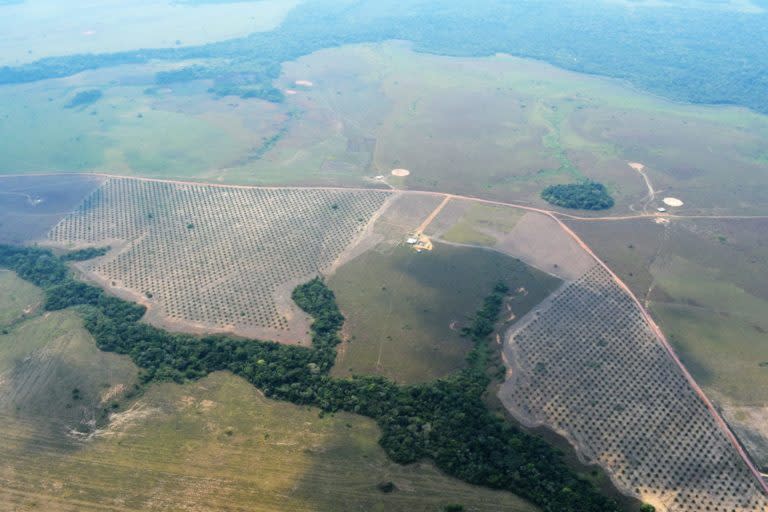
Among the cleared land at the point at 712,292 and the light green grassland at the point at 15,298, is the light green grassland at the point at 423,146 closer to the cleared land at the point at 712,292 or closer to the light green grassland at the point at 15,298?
the cleared land at the point at 712,292

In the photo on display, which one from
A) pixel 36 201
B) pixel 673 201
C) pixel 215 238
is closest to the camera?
pixel 215 238

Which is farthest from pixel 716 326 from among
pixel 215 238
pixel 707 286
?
pixel 215 238

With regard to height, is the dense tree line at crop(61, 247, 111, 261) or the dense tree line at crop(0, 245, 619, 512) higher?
the dense tree line at crop(61, 247, 111, 261)

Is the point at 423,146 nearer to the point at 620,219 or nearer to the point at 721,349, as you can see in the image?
the point at 620,219

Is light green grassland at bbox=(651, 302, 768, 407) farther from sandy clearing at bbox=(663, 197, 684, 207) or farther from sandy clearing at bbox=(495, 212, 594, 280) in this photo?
sandy clearing at bbox=(663, 197, 684, 207)

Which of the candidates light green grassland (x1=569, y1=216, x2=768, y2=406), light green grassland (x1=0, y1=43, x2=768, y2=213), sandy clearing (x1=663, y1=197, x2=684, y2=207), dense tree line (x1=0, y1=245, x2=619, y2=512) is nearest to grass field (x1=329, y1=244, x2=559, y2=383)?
dense tree line (x1=0, y1=245, x2=619, y2=512)

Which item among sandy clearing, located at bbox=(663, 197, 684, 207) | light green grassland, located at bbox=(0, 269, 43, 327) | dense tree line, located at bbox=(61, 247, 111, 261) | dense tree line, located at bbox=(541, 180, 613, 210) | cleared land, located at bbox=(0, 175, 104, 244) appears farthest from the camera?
sandy clearing, located at bbox=(663, 197, 684, 207)
